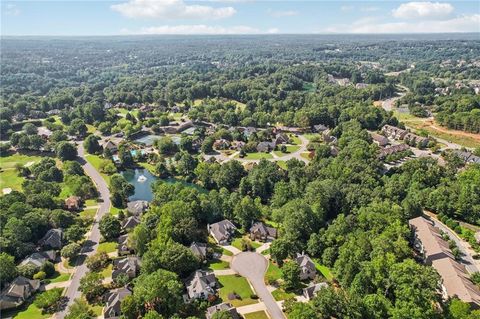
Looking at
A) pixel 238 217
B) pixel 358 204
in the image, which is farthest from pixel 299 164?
pixel 238 217

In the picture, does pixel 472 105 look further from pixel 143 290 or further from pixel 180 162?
pixel 143 290

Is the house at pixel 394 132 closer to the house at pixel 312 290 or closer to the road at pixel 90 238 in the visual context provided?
the house at pixel 312 290

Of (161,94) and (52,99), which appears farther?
(161,94)

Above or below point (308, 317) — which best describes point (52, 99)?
above

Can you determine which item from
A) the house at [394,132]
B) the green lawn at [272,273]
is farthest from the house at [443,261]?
the house at [394,132]

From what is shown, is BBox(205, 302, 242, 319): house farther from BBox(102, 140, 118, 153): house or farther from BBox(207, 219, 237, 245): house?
BBox(102, 140, 118, 153): house

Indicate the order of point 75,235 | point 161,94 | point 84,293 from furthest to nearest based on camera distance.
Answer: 1. point 161,94
2. point 75,235
3. point 84,293

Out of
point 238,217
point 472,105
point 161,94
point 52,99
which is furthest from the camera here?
point 161,94
